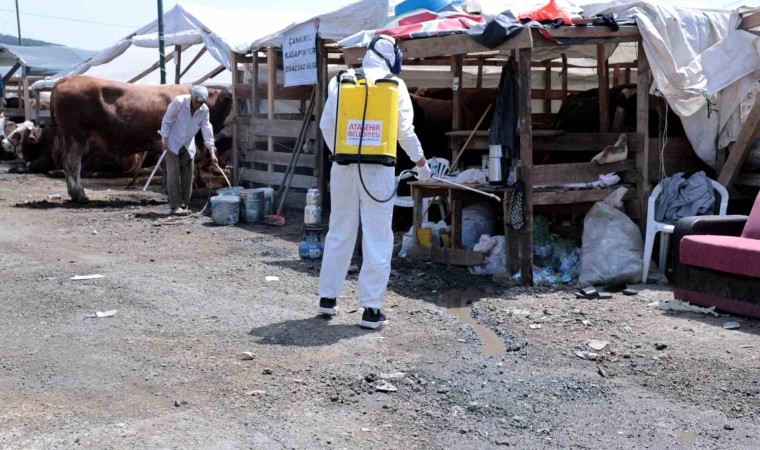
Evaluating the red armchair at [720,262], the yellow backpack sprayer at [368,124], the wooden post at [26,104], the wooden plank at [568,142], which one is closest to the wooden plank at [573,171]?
the wooden plank at [568,142]

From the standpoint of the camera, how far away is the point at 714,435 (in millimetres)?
4898

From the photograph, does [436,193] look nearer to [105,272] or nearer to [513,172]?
[513,172]

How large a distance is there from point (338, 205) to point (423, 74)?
8.73 meters

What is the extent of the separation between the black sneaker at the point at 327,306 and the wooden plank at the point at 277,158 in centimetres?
621

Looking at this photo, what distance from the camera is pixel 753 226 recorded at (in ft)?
24.7

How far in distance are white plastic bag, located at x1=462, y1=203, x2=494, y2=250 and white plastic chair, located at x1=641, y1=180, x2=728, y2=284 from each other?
5.34ft

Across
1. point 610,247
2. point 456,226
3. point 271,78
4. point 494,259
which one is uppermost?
point 271,78

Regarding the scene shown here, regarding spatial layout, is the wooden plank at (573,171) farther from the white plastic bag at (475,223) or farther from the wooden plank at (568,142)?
the white plastic bag at (475,223)

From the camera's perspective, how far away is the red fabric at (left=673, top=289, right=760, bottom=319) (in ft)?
23.2

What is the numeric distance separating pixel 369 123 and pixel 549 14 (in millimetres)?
2722

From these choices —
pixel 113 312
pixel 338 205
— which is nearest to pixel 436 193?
pixel 338 205

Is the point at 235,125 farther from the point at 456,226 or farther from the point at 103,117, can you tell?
the point at 456,226

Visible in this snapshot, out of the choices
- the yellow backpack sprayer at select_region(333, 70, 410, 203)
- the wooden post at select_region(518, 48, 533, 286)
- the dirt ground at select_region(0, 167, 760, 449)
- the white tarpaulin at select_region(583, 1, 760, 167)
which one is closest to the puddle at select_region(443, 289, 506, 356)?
the dirt ground at select_region(0, 167, 760, 449)

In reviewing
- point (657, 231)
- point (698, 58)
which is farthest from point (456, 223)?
point (698, 58)
